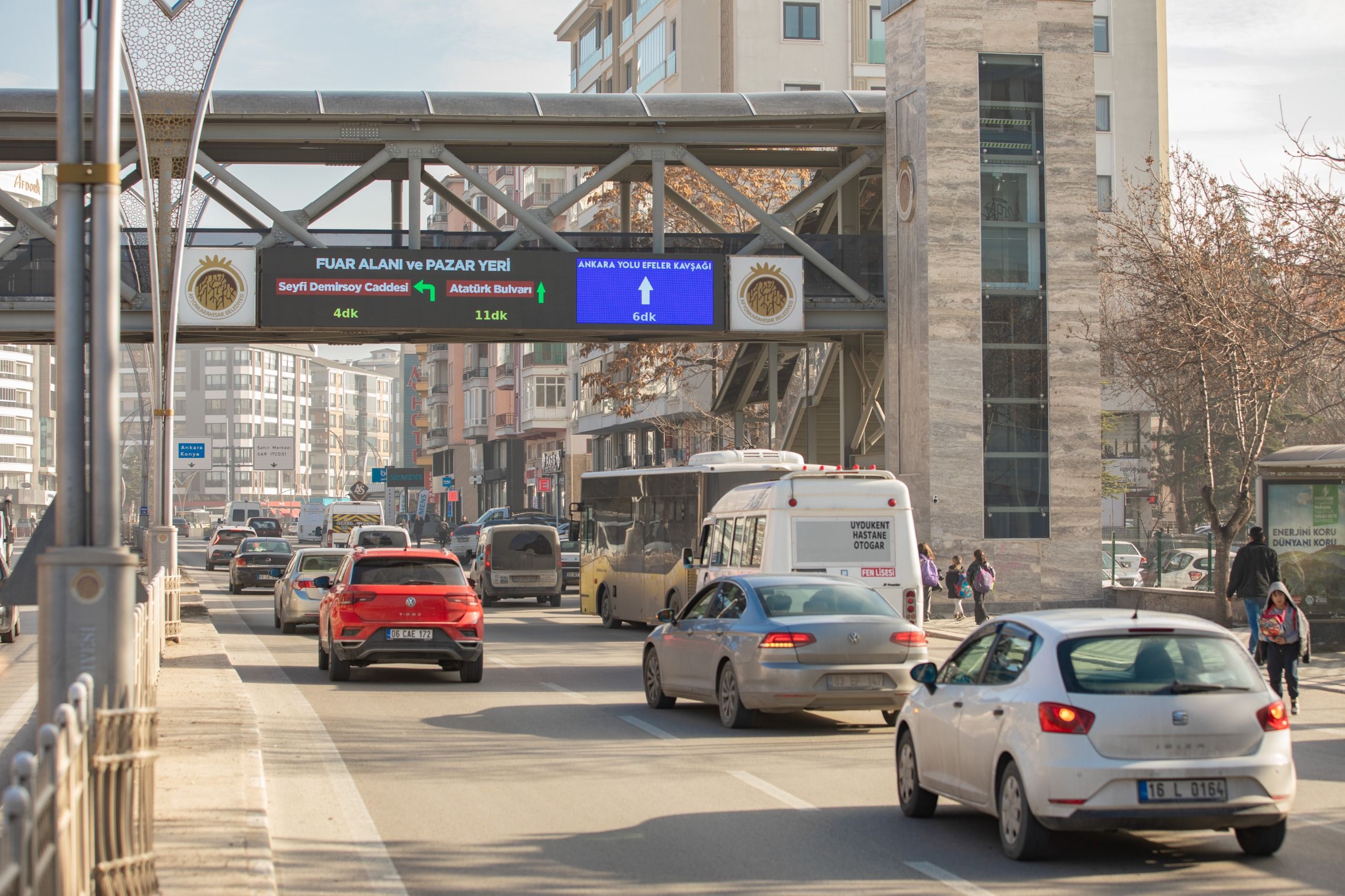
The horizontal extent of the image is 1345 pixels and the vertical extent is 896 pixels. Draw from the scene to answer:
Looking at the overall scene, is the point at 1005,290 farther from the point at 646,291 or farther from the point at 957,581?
the point at 646,291

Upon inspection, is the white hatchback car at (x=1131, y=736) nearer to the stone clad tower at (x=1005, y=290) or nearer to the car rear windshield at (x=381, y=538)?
the stone clad tower at (x=1005, y=290)

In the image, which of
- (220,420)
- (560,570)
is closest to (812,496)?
(560,570)

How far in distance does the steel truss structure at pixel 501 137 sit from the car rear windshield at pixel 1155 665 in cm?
2469

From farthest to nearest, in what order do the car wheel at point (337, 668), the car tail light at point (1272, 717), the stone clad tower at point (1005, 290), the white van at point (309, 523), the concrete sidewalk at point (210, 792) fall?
the white van at point (309, 523) < the stone clad tower at point (1005, 290) < the car wheel at point (337, 668) < the car tail light at point (1272, 717) < the concrete sidewalk at point (210, 792)

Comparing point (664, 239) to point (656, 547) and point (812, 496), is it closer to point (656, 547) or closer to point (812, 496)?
point (656, 547)

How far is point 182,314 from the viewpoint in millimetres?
32188

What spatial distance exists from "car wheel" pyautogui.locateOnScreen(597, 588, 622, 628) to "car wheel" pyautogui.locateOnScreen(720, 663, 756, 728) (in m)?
16.5

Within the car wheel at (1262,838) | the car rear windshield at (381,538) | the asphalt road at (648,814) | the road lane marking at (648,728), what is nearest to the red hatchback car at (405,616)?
the asphalt road at (648,814)

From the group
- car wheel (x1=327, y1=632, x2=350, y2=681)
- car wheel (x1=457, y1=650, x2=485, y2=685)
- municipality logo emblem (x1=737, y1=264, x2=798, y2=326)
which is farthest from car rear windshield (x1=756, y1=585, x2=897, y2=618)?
municipality logo emblem (x1=737, y1=264, x2=798, y2=326)

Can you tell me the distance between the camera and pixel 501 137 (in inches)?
1339

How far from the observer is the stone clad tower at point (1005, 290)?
32500mm

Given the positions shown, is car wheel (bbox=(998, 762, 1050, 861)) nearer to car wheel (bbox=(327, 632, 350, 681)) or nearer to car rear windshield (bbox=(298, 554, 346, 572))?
car wheel (bbox=(327, 632, 350, 681))

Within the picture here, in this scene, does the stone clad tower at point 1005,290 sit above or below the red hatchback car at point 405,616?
above

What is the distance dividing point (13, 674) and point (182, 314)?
12735 millimetres
